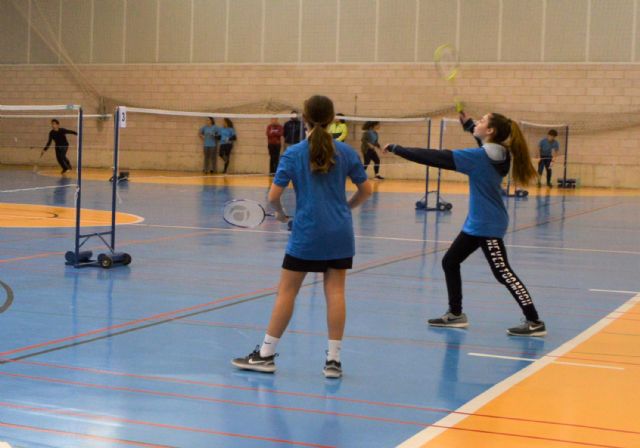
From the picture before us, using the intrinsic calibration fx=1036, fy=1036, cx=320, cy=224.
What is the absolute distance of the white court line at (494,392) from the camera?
535 centimetres

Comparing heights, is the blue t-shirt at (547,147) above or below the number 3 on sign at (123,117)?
above

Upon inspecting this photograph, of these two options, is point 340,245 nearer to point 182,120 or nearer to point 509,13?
point 509,13

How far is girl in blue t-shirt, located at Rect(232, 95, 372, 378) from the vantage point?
6.46 metres

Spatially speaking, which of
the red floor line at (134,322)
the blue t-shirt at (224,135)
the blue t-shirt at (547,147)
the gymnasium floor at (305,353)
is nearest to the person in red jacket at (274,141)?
the blue t-shirt at (224,135)

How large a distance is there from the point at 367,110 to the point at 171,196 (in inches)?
507

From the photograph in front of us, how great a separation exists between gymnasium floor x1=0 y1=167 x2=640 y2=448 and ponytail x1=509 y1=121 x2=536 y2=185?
4.23 ft

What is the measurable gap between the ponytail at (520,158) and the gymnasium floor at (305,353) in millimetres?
1288

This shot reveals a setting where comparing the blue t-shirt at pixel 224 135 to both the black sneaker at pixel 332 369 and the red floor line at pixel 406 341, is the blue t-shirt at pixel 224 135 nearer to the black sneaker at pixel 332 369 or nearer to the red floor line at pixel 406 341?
the red floor line at pixel 406 341

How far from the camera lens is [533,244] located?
15.5 metres

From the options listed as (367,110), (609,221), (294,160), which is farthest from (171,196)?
(294,160)

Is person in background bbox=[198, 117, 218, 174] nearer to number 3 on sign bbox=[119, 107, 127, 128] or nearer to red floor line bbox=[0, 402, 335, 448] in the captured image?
number 3 on sign bbox=[119, 107, 127, 128]

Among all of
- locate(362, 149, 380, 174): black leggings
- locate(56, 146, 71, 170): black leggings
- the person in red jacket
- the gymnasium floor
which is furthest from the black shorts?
locate(56, 146, 71, 170): black leggings

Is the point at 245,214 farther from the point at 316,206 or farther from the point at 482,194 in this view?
the point at 316,206

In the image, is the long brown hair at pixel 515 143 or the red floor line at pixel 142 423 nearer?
the red floor line at pixel 142 423
